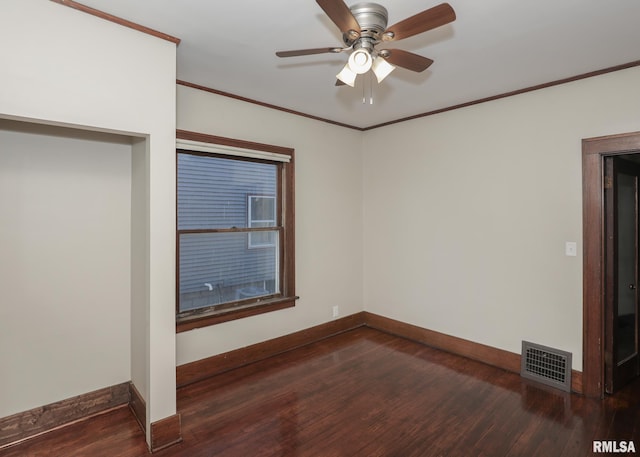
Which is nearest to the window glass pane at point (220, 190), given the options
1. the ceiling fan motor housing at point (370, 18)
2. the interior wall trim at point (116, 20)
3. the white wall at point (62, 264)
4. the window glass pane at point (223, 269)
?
the window glass pane at point (223, 269)

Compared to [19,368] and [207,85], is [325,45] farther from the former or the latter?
[19,368]

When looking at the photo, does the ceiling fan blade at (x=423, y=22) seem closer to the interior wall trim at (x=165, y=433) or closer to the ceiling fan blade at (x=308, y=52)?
the ceiling fan blade at (x=308, y=52)

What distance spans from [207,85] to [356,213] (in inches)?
94.6


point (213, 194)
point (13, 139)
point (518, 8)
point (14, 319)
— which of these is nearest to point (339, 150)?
point (213, 194)

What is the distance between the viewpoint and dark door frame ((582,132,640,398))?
2.81m

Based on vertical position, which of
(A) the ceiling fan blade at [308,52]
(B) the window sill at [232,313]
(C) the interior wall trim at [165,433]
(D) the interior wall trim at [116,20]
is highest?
(D) the interior wall trim at [116,20]

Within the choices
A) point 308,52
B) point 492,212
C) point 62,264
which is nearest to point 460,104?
point 492,212

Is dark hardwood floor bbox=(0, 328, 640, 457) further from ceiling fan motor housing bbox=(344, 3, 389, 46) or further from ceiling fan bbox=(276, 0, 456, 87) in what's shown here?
ceiling fan motor housing bbox=(344, 3, 389, 46)

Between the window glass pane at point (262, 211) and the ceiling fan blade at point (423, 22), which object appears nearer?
the ceiling fan blade at point (423, 22)

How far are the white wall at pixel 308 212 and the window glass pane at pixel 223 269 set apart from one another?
27 cm

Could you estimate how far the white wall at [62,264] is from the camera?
2338 mm

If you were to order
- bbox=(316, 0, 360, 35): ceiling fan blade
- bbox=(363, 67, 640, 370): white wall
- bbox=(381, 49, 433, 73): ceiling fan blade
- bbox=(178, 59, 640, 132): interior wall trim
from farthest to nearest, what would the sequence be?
bbox=(363, 67, 640, 370): white wall < bbox=(178, 59, 640, 132): interior wall trim < bbox=(381, 49, 433, 73): ceiling fan blade < bbox=(316, 0, 360, 35): ceiling fan blade

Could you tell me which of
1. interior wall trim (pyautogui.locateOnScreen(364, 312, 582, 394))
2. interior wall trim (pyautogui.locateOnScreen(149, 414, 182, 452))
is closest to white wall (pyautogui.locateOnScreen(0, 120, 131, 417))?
interior wall trim (pyautogui.locateOnScreen(149, 414, 182, 452))

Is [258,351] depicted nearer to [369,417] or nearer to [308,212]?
[369,417]
